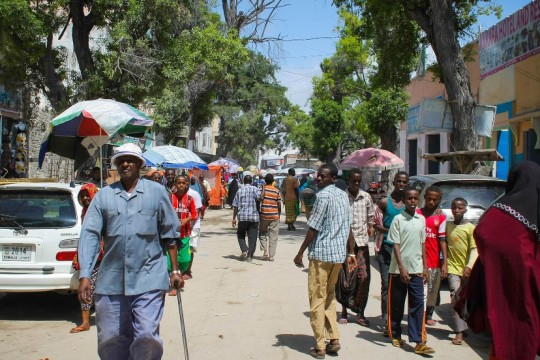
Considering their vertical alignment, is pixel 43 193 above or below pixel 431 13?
below

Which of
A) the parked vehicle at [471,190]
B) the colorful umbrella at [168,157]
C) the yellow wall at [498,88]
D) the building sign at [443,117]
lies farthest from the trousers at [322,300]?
the yellow wall at [498,88]

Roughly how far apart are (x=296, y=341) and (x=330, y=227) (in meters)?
1.48

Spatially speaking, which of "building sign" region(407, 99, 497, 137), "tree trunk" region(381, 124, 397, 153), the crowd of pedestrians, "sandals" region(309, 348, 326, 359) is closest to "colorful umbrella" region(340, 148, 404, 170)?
"building sign" region(407, 99, 497, 137)

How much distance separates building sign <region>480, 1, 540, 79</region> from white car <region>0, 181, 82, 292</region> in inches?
532

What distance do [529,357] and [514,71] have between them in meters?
15.6

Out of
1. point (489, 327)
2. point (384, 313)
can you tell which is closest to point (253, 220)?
point (384, 313)

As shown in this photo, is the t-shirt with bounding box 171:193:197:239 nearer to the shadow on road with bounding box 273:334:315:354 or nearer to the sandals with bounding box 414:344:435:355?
the shadow on road with bounding box 273:334:315:354

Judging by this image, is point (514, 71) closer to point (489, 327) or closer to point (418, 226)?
point (418, 226)

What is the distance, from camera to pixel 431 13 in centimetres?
1422

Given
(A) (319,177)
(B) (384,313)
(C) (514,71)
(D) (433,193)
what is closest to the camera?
(A) (319,177)

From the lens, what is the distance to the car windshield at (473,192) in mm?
9461

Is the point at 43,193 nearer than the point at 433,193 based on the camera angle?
No

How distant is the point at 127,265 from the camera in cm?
423

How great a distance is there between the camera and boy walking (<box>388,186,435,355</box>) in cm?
616
